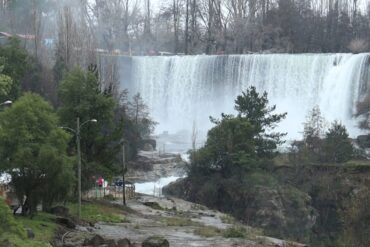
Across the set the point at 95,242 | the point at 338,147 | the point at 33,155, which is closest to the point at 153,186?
the point at 338,147

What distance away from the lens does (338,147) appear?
160ft

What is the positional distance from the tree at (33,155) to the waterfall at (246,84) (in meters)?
38.1

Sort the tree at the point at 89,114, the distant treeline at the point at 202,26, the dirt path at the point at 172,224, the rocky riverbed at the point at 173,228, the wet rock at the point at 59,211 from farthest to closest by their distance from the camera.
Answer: the distant treeline at the point at 202,26 < the tree at the point at 89,114 < the wet rock at the point at 59,211 < the dirt path at the point at 172,224 < the rocky riverbed at the point at 173,228

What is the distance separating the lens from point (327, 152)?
49.3 m

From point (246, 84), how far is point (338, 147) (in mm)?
27020

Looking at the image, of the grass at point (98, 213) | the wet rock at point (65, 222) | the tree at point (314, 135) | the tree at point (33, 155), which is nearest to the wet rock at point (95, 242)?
the wet rock at point (65, 222)

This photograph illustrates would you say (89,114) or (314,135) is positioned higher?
(89,114)

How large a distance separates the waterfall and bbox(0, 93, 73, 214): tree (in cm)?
3810

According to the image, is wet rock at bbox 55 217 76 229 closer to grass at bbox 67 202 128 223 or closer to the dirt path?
the dirt path

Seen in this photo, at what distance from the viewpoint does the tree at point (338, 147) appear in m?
48.7

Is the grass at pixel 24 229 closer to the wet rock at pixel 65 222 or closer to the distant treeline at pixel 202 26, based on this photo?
the wet rock at pixel 65 222

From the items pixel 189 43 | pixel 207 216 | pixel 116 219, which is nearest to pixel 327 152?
pixel 207 216

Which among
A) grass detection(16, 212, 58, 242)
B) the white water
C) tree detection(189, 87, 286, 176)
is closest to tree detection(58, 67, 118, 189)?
grass detection(16, 212, 58, 242)

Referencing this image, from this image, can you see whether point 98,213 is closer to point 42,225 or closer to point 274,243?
point 42,225
